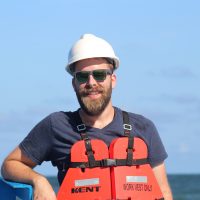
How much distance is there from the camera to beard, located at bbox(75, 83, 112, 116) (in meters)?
7.17

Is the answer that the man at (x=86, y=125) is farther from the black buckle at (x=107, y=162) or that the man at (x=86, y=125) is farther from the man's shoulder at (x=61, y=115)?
the black buckle at (x=107, y=162)

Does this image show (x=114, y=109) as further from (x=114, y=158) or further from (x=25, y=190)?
(x=25, y=190)

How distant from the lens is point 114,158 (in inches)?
281

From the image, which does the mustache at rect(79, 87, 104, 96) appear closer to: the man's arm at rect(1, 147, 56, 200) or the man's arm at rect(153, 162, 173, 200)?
the man's arm at rect(1, 147, 56, 200)

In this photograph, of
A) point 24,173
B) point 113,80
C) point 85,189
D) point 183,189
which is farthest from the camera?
point 183,189

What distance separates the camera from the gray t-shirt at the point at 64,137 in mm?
7320

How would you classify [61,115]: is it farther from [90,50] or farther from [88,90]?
[90,50]

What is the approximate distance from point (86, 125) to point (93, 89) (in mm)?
345

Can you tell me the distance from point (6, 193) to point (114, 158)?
0.94 metres

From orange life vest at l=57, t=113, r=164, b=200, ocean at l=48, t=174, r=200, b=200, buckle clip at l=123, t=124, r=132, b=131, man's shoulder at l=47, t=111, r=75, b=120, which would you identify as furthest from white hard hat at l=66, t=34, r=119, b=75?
ocean at l=48, t=174, r=200, b=200

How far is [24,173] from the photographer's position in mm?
7223

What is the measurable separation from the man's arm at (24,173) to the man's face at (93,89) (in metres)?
0.63

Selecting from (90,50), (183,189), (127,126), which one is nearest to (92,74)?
(90,50)

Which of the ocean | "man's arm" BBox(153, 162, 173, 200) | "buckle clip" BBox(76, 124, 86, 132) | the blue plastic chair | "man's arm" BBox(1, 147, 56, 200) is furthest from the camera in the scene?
the ocean
